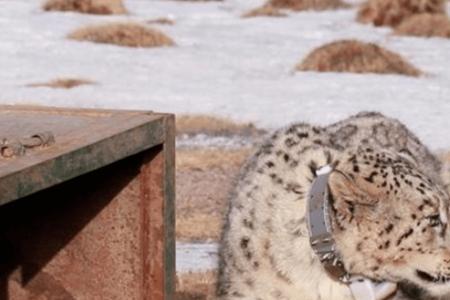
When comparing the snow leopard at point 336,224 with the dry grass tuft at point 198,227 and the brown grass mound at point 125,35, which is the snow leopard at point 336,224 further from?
the brown grass mound at point 125,35

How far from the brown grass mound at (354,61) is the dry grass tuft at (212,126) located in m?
3.57

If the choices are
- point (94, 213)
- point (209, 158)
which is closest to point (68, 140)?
point (94, 213)

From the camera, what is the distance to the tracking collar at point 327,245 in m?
5.52

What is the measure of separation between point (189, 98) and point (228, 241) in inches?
311

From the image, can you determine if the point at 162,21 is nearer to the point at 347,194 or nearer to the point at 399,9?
the point at 399,9

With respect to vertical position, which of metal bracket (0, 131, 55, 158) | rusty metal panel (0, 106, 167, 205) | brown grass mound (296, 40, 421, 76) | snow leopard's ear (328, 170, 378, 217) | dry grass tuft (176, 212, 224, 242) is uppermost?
metal bracket (0, 131, 55, 158)

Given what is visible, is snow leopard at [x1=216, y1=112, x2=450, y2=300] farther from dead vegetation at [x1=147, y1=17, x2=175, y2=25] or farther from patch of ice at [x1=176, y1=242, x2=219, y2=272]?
dead vegetation at [x1=147, y1=17, x2=175, y2=25]

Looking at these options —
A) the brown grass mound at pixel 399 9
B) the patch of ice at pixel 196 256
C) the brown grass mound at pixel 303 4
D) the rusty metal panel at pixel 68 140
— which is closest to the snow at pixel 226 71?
the brown grass mound at pixel 399 9

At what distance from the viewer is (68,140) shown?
481cm

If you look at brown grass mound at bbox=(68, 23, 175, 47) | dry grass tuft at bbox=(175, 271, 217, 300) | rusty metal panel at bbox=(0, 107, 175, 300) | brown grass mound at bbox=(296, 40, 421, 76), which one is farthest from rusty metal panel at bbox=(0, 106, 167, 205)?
brown grass mound at bbox=(68, 23, 175, 47)

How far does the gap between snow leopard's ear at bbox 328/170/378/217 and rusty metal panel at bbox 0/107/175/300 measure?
2.01 feet

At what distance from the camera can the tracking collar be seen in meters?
5.52

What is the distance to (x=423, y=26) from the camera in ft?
67.2

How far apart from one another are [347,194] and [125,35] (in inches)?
525
